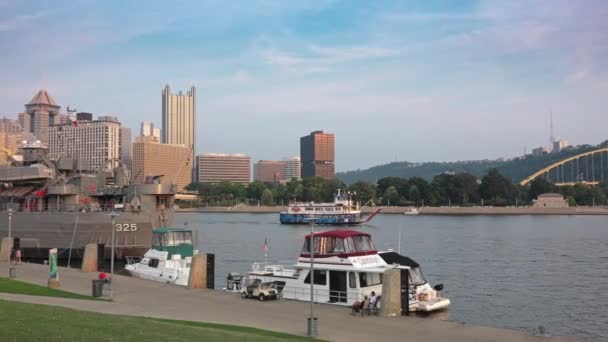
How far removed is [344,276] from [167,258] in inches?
696

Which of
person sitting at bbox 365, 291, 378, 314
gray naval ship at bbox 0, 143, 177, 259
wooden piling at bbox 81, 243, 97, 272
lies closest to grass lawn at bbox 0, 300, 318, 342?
person sitting at bbox 365, 291, 378, 314

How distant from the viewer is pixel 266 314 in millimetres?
30875

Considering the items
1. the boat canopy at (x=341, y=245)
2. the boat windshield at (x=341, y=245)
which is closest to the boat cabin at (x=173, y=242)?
the boat canopy at (x=341, y=245)

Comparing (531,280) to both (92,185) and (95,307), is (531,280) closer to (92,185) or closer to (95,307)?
(95,307)

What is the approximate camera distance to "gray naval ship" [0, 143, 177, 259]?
65.0m

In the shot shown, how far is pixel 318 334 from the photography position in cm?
2648

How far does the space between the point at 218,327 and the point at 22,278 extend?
20.9 m

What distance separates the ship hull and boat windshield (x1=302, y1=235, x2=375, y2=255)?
105 ft

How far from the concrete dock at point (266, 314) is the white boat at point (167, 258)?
9042mm

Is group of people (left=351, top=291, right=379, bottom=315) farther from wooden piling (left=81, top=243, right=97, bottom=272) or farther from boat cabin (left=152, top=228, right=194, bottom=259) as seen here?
wooden piling (left=81, top=243, right=97, bottom=272)

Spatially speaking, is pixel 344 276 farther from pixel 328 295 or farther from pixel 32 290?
pixel 32 290

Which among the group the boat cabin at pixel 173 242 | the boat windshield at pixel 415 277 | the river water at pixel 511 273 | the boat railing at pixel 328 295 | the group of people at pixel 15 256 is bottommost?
the river water at pixel 511 273

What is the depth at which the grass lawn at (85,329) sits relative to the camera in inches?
691

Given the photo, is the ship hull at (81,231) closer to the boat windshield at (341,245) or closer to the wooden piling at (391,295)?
the boat windshield at (341,245)
